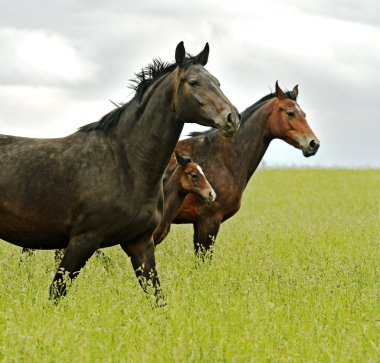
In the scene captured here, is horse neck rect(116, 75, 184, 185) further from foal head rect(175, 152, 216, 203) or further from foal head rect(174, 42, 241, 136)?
foal head rect(175, 152, 216, 203)

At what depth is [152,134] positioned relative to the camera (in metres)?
6.91

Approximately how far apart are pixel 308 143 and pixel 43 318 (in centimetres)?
554

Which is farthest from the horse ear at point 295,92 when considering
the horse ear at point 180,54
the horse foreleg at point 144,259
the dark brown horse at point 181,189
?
the horse foreleg at point 144,259

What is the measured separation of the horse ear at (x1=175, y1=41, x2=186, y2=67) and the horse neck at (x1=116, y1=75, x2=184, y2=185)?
25 centimetres

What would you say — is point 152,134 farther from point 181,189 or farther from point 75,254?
point 181,189

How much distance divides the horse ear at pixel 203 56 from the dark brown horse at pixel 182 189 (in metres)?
2.71

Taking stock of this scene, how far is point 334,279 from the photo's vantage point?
8.58 metres

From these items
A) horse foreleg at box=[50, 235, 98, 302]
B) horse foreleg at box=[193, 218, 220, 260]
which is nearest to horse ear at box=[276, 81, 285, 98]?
horse foreleg at box=[193, 218, 220, 260]

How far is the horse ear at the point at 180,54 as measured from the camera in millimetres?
6551

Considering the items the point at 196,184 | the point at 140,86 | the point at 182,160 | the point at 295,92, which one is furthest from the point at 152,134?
the point at 295,92

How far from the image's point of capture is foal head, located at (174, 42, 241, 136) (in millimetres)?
6227

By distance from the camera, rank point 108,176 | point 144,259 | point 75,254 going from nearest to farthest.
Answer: point 75,254 → point 108,176 → point 144,259

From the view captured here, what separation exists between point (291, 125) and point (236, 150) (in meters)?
0.91

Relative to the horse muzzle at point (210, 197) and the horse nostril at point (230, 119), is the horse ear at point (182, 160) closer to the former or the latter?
the horse muzzle at point (210, 197)
